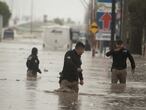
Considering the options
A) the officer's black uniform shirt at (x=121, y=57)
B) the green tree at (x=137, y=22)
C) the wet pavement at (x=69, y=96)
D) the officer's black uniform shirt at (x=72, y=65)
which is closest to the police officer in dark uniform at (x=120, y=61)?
the officer's black uniform shirt at (x=121, y=57)

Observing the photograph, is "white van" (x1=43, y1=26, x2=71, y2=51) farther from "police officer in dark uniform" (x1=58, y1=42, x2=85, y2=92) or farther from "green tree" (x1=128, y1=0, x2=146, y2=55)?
"police officer in dark uniform" (x1=58, y1=42, x2=85, y2=92)

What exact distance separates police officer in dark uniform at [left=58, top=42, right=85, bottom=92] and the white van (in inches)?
2066

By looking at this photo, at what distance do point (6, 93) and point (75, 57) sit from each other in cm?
205

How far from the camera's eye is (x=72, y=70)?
18.1m

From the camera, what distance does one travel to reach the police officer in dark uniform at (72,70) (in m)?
17.8

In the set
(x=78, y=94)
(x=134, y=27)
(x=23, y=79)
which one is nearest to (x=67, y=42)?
(x=134, y=27)

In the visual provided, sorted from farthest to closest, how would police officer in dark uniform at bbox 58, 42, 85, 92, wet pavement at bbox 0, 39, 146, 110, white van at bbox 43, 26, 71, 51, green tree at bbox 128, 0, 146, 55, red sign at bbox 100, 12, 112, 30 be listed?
white van at bbox 43, 26, 71, 51 → green tree at bbox 128, 0, 146, 55 → red sign at bbox 100, 12, 112, 30 → police officer in dark uniform at bbox 58, 42, 85, 92 → wet pavement at bbox 0, 39, 146, 110

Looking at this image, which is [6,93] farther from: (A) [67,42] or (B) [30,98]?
(A) [67,42]

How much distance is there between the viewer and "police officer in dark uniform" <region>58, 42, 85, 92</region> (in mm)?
17797

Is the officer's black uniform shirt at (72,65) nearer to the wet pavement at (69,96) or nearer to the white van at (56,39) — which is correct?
the wet pavement at (69,96)

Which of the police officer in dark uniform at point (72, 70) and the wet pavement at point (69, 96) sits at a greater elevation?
the police officer in dark uniform at point (72, 70)

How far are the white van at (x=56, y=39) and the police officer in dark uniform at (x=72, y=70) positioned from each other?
172 ft

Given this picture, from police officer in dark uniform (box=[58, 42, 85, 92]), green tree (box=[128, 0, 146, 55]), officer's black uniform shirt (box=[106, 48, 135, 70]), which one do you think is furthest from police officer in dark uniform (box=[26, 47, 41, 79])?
green tree (box=[128, 0, 146, 55])

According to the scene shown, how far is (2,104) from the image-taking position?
611 inches
